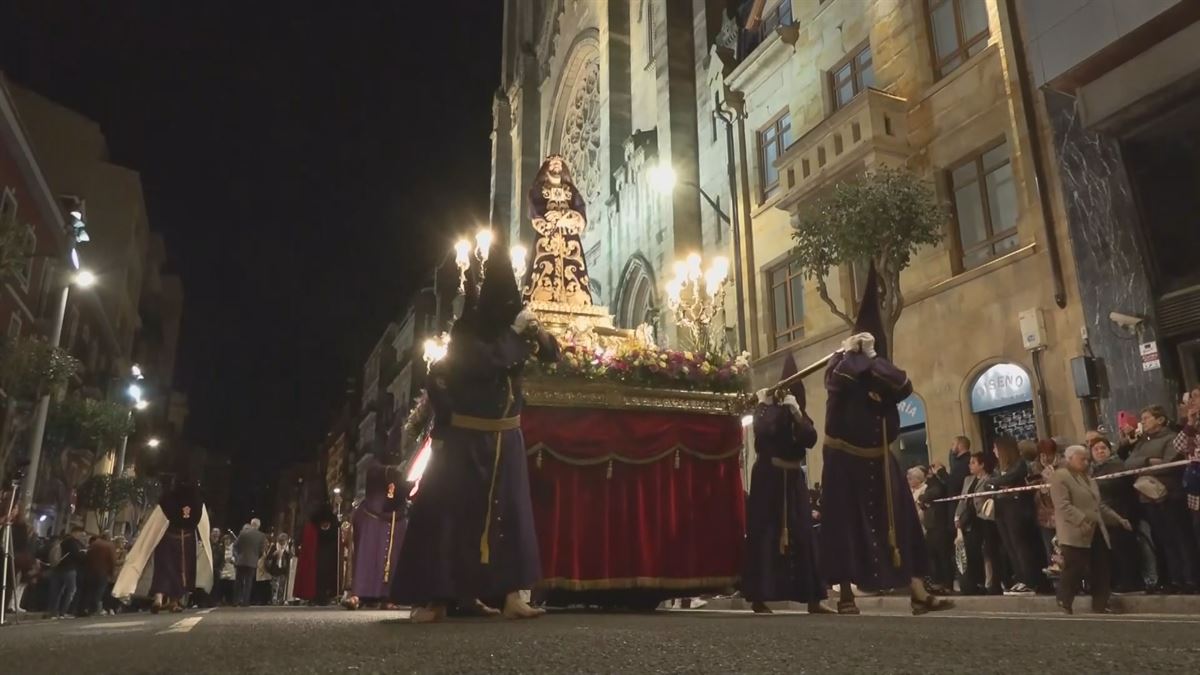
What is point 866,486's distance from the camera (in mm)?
6480

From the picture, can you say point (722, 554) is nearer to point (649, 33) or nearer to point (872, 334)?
point (872, 334)

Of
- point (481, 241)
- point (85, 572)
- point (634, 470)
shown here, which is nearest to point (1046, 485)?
point (634, 470)

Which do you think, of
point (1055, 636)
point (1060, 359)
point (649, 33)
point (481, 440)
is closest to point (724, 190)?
point (649, 33)

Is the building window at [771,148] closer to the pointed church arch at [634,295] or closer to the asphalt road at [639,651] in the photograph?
the pointed church arch at [634,295]

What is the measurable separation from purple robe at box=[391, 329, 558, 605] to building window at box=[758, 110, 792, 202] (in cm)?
1504

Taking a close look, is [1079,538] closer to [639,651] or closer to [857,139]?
[639,651]

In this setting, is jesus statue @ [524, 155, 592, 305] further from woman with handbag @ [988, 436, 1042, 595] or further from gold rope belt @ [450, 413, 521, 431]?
woman with handbag @ [988, 436, 1042, 595]

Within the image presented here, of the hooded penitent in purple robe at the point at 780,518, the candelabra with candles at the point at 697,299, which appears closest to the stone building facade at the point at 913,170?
the candelabra with candles at the point at 697,299

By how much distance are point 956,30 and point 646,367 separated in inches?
453

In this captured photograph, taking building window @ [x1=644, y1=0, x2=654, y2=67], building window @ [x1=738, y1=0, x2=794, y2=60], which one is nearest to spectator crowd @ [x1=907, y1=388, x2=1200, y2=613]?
building window @ [x1=738, y1=0, x2=794, y2=60]

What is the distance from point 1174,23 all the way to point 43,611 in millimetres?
19771

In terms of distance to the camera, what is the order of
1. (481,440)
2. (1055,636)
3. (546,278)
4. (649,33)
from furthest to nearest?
1. (649,33)
2. (546,278)
3. (481,440)
4. (1055,636)

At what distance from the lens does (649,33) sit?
25.6m

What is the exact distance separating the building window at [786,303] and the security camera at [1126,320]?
23.2 feet
